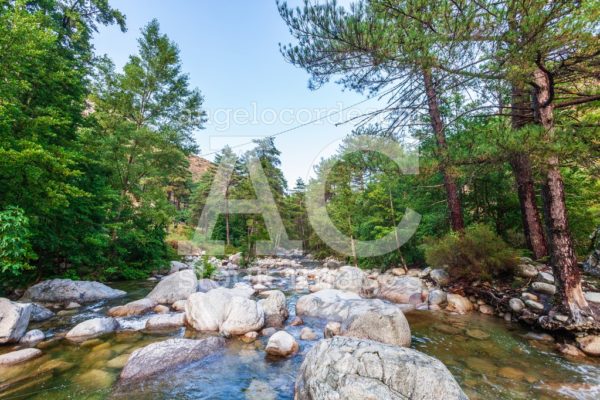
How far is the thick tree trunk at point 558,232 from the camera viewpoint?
155 inches

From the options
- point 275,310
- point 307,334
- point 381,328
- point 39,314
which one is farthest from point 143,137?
point 381,328

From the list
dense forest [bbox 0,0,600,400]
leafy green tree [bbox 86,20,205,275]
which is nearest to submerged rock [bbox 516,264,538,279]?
dense forest [bbox 0,0,600,400]

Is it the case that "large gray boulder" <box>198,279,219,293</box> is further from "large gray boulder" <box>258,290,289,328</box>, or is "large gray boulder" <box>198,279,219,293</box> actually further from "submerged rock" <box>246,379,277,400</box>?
"submerged rock" <box>246,379,277,400</box>

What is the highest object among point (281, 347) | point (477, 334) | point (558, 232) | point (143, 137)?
point (143, 137)

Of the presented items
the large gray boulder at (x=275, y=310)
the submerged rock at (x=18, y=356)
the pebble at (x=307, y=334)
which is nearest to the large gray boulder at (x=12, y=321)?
the submerged rock at (x=18, y=356)

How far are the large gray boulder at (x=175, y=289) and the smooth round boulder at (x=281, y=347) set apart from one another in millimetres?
4101

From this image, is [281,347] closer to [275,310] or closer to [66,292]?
[275,310]

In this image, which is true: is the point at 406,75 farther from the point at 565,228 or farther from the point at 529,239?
the point at 529,239

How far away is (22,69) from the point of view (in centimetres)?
555

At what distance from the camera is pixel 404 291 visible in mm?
7113

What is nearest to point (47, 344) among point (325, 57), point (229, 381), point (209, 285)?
point (229, 381)

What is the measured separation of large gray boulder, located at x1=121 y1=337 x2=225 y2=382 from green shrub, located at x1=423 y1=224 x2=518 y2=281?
5935 mm

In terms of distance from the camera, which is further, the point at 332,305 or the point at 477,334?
the point at 332,305

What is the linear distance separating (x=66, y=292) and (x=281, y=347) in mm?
6717
